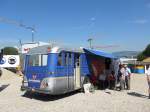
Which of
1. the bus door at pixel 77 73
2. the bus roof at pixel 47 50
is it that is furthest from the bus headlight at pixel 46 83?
the bus door at pixel 77 73

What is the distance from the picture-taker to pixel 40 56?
13.5 meters

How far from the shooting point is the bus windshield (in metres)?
13.3

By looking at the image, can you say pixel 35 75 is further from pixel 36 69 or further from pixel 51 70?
pixel 51 70

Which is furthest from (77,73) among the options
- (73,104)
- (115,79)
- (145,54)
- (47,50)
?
(145,54)

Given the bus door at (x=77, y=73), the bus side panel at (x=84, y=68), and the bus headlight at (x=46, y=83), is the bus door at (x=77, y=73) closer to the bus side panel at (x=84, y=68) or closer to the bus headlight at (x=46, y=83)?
the bus side panel at (x=84, y=68)

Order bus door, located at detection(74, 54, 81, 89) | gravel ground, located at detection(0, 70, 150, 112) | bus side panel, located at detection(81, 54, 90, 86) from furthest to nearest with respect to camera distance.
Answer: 1. bus side panel, located at detection(81, 54, 90, 86)
2. bus door, located at detection(74, 54, 81, 89)
3. gravel ground, located at detection(0, 70, 150, 112)

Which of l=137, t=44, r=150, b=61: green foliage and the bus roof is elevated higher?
l=137, t=44, r=150, b=61: green foliage

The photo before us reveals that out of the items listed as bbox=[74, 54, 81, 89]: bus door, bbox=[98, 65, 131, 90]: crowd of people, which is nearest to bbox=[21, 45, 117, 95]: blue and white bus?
bbox=[74, 54, 81, 89]: bus door

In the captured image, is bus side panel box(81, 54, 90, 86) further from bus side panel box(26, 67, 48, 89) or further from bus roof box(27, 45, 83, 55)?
bus side panel box(26, 67, 48, 89)

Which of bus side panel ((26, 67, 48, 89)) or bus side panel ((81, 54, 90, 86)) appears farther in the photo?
bus side panel ((81, 54, 90, 86))

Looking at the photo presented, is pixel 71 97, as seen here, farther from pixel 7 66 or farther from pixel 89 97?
pixel 7 66

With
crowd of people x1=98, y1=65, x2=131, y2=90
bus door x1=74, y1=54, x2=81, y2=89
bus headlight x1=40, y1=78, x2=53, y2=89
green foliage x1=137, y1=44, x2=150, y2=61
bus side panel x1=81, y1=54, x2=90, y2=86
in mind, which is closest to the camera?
bus headlight x1=40, y1=78, x2=53, y2=89

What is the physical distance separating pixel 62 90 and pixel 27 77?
6.28 ft

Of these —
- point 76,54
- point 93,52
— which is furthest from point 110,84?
point 76,54
